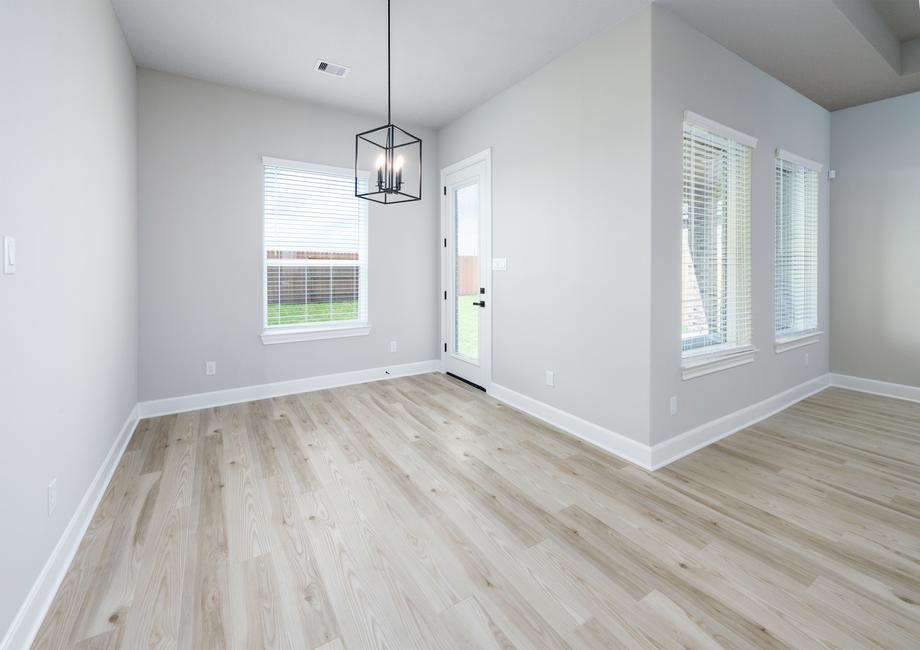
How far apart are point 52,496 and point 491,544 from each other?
1.84m

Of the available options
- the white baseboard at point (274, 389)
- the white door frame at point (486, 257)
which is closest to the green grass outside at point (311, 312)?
the white baseboard at point (274, 389)

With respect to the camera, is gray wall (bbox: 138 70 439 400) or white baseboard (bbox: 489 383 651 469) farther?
gray wall (bbox: 138 70 439 400)

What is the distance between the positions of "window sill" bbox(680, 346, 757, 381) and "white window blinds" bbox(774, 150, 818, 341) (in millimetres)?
786

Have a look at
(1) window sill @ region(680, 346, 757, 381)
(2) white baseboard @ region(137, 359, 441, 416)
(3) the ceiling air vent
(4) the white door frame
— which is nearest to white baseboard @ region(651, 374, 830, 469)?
(1) window sill @ region(680, 346, 757, 381)

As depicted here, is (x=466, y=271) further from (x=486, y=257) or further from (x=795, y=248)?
(x=795, y=248)

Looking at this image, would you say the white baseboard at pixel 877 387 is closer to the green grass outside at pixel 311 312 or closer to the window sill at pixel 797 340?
the window sill at pixel 797 340

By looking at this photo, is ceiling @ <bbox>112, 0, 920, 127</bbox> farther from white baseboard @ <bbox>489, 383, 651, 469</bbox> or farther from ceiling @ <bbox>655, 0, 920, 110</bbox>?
white baseboard @ <bbox>489, 383, 651, 469</bbox>

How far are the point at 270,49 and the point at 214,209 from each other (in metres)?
1.48

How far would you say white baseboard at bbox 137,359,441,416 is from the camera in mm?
3760

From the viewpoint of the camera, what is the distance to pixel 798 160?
4.04 meters

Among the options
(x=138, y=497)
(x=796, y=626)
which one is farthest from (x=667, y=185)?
(x=138, y=497)

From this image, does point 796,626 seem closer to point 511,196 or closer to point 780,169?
point 511,196

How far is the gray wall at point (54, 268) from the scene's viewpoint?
138 centimetres

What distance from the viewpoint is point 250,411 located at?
3844 mm
